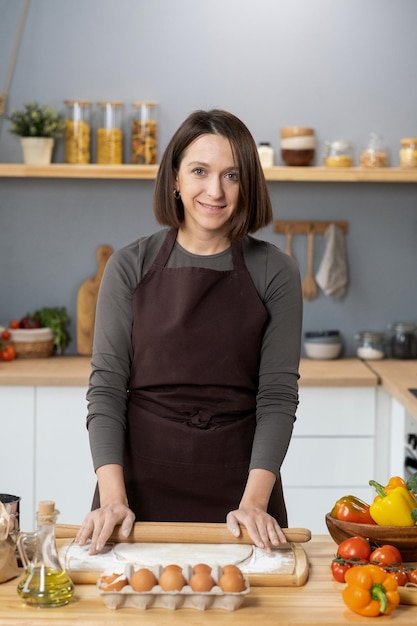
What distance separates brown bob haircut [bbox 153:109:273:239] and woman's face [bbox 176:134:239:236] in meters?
0.02

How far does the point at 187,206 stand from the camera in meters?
2.00

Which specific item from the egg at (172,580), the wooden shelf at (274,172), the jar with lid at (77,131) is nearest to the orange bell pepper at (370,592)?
the egg at (172,580)

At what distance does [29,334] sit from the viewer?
157 inches

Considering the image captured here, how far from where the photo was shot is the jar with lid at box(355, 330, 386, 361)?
405 cm

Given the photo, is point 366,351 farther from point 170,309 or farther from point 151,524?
point 151,524

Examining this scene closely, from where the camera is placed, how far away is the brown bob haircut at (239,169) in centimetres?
195

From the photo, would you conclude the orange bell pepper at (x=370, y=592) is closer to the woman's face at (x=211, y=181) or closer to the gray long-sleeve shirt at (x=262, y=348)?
the gray long-sleeve shirt at (x=262, y=348)

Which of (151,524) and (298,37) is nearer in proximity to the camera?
(151,524)

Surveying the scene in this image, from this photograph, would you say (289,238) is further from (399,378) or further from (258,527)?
(258,527)

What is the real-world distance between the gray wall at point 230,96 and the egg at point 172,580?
2.77 metres

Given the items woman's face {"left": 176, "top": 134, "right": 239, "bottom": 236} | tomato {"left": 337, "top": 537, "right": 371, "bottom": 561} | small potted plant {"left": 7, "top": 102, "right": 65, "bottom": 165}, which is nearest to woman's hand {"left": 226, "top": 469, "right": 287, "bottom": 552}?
tomato {"left": 337, "top": 537, "right": 371, "bottom": 561}

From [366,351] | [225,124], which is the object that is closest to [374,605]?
[225,124]

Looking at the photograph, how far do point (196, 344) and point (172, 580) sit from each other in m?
0.71

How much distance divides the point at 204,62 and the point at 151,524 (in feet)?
8.96
